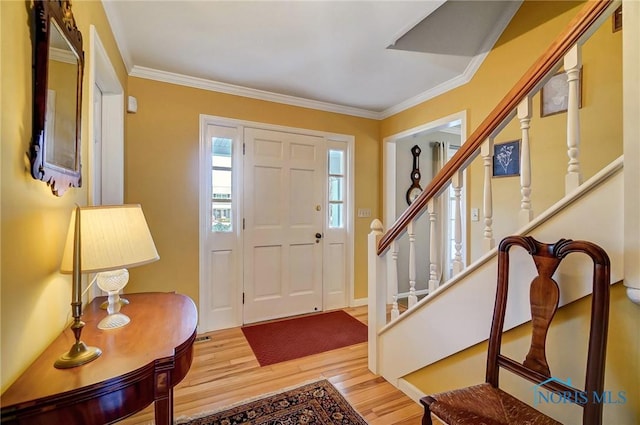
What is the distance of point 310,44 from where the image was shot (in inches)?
83.7

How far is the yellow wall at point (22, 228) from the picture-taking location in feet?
2.53

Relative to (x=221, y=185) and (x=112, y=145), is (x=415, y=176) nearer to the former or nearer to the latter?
(x=221, y=185)

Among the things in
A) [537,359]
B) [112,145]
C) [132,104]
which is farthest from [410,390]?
[132,104]

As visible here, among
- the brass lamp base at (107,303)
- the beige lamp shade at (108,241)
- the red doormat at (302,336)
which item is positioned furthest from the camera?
the red doormat at (302,336)

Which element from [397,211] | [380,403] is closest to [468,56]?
[397,211]

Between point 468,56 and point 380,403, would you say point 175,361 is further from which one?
point 468,56

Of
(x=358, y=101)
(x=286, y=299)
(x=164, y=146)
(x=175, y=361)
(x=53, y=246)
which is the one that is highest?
(x=358, y=101)

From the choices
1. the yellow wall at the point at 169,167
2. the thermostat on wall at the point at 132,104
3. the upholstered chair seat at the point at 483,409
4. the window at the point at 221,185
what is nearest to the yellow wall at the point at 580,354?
the upholstered chair seat at the point at 483,409

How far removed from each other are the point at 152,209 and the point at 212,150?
758 mm

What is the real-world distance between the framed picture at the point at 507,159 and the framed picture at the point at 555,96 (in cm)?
27

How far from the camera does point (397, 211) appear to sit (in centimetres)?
394

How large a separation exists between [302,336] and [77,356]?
6.70ft

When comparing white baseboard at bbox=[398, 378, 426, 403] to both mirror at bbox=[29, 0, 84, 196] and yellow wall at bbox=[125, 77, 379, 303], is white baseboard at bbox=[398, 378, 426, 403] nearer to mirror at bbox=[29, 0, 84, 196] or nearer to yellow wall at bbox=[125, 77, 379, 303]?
yellow wall at bbox=[125, 77, 379, 303]

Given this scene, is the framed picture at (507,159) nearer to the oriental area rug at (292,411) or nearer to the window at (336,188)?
the window at (336,188)
